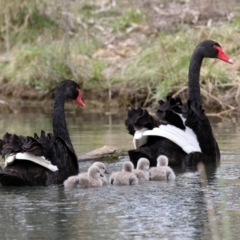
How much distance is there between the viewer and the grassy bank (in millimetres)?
13570

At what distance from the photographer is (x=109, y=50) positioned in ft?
51.4

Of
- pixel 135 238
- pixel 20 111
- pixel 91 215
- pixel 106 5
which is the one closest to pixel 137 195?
pixel 91 215

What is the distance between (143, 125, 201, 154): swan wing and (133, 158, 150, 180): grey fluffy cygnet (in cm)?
31

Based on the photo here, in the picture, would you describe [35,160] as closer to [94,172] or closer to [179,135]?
[94,172]

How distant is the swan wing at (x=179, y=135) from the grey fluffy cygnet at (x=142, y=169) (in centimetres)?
31

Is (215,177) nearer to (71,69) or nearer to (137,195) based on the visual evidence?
(137,195)

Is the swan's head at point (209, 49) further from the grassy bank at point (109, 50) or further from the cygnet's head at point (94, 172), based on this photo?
the cygnet's head at point (94, 172)

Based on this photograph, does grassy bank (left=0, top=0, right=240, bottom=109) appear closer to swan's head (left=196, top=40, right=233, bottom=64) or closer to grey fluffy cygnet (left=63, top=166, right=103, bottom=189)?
swan's head (left=196, top=40, right=233, bottom=64)

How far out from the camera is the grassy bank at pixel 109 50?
13.6m

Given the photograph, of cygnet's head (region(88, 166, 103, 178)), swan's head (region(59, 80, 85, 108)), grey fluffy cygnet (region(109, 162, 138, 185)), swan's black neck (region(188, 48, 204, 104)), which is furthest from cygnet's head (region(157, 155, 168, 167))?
swan's black neck (region(188, 48, 204, 104))

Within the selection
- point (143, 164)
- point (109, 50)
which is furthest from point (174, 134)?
point (109, 50)

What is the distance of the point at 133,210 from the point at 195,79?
3.26 m

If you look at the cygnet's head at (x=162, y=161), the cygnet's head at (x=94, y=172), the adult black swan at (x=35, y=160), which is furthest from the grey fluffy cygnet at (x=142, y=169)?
the adult black swan at (x=35, y=160)

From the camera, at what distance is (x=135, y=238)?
5.75 metres
